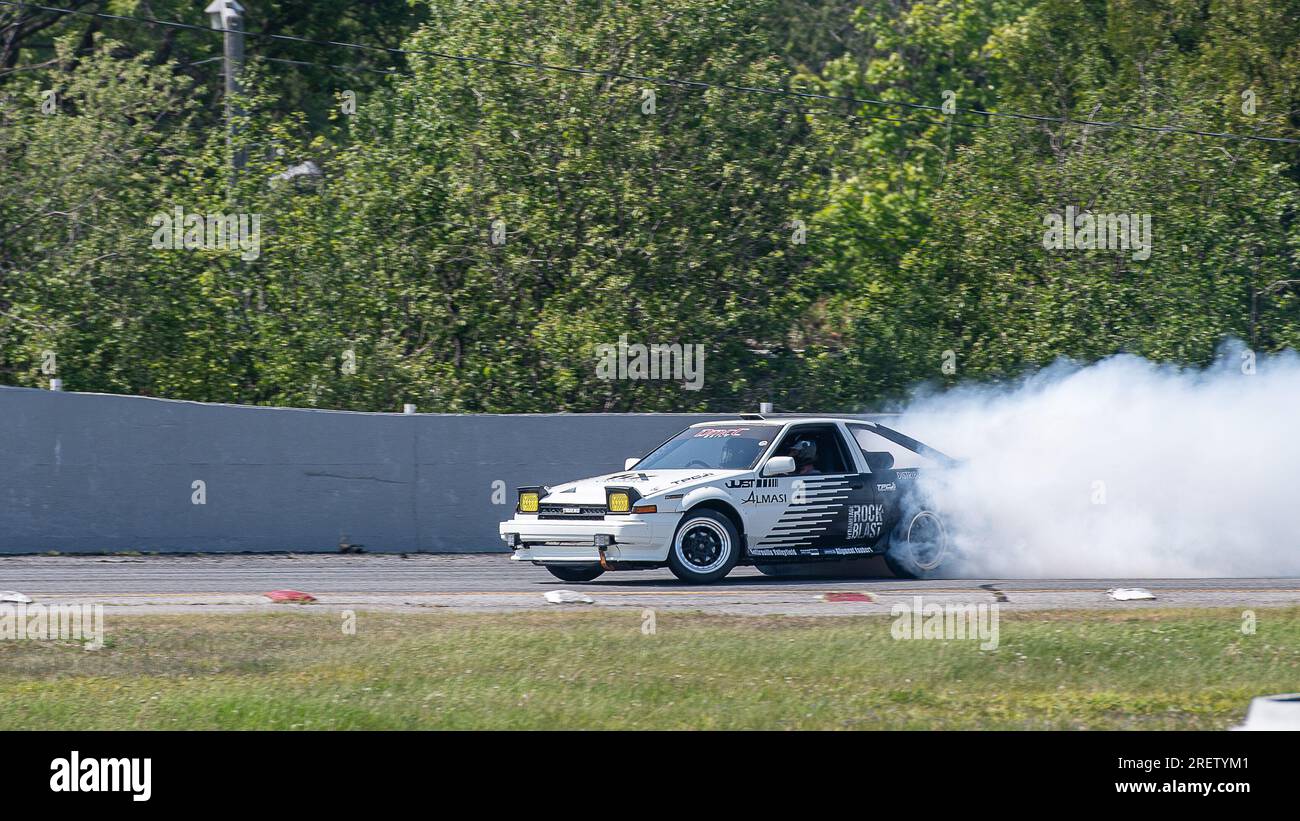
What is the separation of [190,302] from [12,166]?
3550mm

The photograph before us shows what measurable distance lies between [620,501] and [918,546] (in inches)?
128

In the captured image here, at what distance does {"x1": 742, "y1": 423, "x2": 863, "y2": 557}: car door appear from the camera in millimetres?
14172

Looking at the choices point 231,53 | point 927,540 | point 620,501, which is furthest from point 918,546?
point 231,53

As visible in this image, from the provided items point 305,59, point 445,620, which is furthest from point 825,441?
point 305,59

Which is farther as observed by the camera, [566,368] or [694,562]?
[566,368]

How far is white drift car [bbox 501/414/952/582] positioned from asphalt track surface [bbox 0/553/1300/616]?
30 cm

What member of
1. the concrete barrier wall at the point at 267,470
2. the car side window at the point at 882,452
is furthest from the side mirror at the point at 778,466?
the concrete barrier wall at the point at 267,470

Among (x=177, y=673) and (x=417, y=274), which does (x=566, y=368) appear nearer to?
(x=417, y=274)

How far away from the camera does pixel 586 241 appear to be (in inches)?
900

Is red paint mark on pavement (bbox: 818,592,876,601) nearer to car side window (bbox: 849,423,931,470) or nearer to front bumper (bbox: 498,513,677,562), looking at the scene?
front bumper (bbox: 498,513,677,562)

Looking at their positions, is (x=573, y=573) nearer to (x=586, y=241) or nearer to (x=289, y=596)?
(x=289, y=596)

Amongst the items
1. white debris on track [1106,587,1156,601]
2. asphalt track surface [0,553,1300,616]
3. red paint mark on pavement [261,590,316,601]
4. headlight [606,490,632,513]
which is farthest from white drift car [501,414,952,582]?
red paint mark on pavement [261,590,316,601]

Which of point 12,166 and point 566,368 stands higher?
point 12,166

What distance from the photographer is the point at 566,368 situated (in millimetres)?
22016
